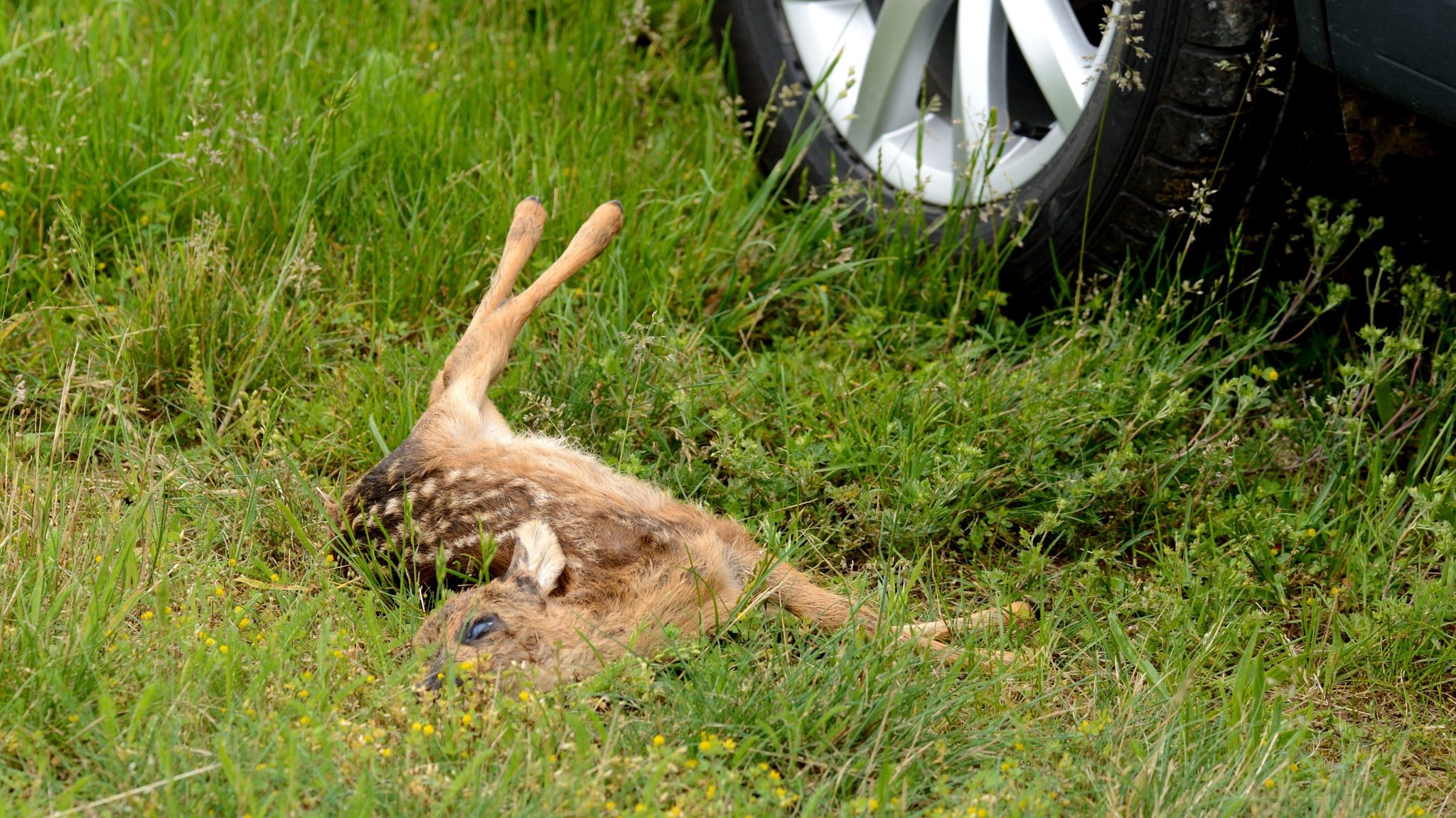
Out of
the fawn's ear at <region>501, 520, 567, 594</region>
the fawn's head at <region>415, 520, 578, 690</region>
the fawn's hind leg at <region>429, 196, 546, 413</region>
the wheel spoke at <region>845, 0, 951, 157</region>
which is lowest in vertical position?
the fawn's head at <region>415, 520, 578, 690</region>

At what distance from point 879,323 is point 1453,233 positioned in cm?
168

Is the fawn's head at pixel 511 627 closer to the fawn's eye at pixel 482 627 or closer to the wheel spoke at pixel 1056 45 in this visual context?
the fawn's eye at pixel 482 627

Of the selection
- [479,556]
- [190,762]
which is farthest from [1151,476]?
[190,762]

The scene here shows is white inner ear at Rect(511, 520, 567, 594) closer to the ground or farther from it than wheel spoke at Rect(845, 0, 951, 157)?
closer to the ground

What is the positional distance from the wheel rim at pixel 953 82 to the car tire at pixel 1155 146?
0.25 ft

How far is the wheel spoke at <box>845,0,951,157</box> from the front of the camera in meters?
4.43

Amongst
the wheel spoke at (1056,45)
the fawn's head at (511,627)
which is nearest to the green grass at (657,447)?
the fawn's head at (511,627)

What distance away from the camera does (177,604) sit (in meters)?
3.39

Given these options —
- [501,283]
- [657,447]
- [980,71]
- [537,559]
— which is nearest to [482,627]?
[537,559]

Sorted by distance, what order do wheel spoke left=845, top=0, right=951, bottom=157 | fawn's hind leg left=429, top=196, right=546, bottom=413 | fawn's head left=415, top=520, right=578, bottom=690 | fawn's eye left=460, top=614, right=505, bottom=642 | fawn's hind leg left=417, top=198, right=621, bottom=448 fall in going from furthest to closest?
wheel spoke left=845, top=0, right=951, bottom=157, fawn's hind leg left=429, top=196, right=546, bottom=413, fawn's hind leg left=417, top=198, right=621, bottom=448, fawn's eye left=460, top=614, right=505, bottom=642, fawn's head left=415, top=520, right=578, bottom=690

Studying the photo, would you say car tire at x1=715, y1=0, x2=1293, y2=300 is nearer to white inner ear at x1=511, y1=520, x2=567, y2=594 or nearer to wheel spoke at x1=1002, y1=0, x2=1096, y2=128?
wheel spoke at x1=1002, y1=0, x2=1096, y2=128

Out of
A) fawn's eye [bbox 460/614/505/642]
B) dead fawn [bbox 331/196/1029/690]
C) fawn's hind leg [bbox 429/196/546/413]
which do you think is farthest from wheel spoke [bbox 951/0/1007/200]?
fawn's eye [bbox 460/614/505/642]

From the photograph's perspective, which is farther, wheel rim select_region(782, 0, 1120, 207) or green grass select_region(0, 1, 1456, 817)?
wheel rim select_region(782, 0, 1120, 207)

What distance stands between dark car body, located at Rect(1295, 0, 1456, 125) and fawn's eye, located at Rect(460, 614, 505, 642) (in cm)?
243
